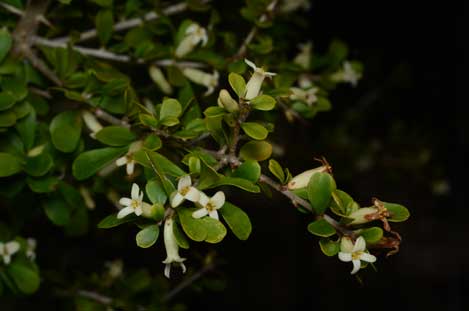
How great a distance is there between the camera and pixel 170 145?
0.83 meters

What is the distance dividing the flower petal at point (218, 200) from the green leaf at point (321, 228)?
0.11 meters

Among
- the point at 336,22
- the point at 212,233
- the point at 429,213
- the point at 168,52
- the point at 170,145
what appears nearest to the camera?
the point at 212,233

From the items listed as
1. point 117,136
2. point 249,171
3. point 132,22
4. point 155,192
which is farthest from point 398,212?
point 132,22

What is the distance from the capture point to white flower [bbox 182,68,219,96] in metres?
1.02

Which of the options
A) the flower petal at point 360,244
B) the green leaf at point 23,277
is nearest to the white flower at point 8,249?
the green leaf at point 23,277

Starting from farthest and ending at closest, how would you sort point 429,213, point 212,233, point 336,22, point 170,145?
point 429,213 → point 336,22 → point 170,145 → point 212,233

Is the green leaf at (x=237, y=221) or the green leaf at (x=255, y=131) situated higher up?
the green leaf at (x=255, y=131)

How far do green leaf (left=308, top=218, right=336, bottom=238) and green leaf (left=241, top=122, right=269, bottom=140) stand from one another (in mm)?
119

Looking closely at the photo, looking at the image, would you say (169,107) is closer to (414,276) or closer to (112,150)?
(112,150)

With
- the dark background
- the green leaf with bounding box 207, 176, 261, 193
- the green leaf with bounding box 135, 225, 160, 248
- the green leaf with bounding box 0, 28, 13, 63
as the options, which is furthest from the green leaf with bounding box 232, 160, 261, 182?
the dark background

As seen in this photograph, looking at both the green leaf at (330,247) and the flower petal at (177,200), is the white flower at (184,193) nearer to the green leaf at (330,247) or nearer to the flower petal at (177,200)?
the flower petal at (177,200)

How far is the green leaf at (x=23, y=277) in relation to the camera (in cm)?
101

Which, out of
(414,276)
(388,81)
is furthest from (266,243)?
(388,81)

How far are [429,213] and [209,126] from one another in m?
2.60
